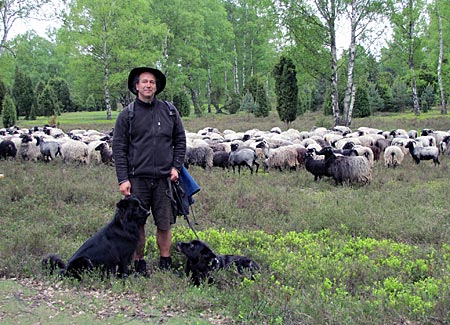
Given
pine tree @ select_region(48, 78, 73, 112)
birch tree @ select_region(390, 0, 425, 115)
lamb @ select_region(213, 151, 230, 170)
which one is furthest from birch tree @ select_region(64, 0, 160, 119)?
lamb @ select_region(213, 151, 230, 170)

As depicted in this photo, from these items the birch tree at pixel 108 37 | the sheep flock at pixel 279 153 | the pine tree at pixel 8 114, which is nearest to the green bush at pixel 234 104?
the birch tree at pixel 108 37

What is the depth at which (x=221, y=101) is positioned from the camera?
57.2m

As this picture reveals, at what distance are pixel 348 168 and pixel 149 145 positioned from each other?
25.8 ft

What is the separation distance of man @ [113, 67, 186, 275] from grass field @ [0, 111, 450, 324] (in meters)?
0.98

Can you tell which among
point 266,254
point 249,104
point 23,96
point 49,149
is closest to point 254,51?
point 249,104

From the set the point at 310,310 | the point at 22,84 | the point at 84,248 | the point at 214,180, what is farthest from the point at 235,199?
the point at 22,84

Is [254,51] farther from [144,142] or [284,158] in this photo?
[144,142]

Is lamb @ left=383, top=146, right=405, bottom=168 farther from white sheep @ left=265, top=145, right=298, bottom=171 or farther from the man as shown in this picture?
the man

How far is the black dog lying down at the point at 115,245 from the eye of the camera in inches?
201

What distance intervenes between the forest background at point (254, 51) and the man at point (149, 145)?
17.5 m

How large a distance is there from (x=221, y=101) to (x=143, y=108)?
172 ft

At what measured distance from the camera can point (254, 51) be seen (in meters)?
52.4

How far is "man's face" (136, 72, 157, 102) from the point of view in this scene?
5098 millimetres

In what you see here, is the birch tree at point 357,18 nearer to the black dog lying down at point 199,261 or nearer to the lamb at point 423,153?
the lamb at point 423,153
